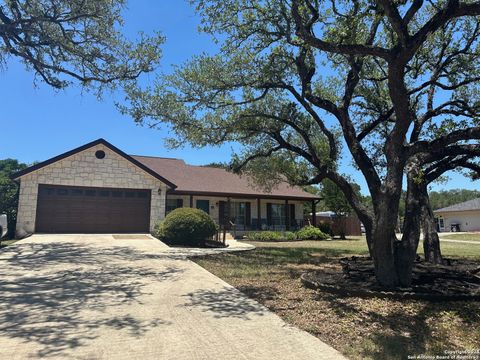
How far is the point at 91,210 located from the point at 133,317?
54.2 feet

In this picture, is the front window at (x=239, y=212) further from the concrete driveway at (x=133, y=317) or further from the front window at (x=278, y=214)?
the concrete driveway at (x=133, y=317)

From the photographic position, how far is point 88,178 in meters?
21.0

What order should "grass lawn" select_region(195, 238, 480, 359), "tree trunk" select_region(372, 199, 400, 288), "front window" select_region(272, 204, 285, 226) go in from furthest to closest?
"front window" select_region(272, 204, 285, 226) → "tree trunk" select_region(372, 199, 400, 288) → "grass lawn" select_region(195, 238, 480, 359)

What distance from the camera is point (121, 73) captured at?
632 inches

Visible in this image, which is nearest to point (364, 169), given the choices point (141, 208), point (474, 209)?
point (141, 208)

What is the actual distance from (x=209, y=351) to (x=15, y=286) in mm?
5468

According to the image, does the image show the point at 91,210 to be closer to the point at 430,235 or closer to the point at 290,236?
the point at 290,236

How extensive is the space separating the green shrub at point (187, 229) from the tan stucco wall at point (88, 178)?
203 inches

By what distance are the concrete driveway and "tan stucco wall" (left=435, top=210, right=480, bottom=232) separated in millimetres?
49316

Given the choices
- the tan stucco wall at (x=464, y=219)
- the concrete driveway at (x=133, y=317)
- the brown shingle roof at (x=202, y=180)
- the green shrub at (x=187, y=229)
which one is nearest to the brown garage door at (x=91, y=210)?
the brown shingle roof at (x=202, y=180)

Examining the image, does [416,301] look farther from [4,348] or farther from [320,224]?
[320,224]

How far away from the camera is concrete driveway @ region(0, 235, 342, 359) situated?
→ 14.9 feet

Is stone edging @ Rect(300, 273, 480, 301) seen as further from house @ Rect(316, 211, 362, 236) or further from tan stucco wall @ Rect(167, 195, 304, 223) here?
house @ Rect(316, 211, 362, 236)

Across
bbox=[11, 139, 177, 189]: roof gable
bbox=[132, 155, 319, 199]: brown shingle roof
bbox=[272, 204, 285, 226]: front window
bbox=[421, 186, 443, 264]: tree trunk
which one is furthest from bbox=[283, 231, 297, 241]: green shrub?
bbox=[421, 186, 443, 264]: tree trunk
